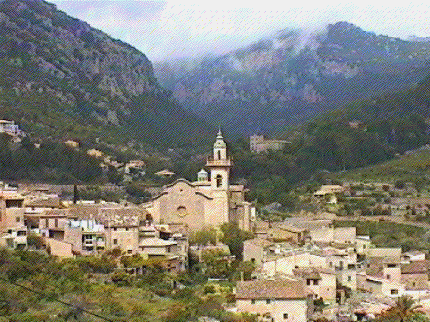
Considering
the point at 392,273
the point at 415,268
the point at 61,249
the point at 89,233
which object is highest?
the point at 89,233

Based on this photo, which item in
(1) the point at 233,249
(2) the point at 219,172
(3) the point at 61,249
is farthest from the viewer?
(2) the point at 219,172

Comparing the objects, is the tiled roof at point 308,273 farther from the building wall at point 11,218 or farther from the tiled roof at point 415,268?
the building wall at point 11,218

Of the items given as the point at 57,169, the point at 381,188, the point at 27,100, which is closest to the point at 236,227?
the point at 381,188

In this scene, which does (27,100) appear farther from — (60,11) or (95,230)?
(95,230)

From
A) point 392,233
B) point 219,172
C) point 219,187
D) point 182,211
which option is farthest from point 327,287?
point 392,233

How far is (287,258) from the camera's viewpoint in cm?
4719

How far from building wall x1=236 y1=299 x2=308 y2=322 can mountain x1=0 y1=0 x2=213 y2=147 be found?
65938 mm

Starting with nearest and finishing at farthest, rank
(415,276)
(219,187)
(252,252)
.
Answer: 1. (415,276)
2. (252,252)
3. (219,187)

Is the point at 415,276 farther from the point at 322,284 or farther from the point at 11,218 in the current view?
the point at 11,218

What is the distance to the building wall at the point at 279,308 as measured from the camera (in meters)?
40.6

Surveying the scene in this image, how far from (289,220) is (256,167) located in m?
30.6

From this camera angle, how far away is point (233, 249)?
52250 millimetres

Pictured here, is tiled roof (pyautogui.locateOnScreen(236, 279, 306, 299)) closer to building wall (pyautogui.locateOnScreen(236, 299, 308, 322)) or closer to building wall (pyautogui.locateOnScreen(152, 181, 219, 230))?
building wall (pyautogui.locateOnScreen(236, 299, 308, 322))

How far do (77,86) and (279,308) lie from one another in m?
94.9
